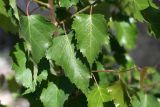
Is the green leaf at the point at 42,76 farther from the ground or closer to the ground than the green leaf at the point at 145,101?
farther from the ground

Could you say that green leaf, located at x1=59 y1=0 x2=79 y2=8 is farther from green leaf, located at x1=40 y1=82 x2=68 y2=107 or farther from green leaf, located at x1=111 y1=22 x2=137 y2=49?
green leaf, located at x1=111 y1=22 x2=137 y2=49

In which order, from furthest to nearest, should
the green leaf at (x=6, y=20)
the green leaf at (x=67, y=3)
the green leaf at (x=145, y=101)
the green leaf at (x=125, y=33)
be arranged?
the green leaf at (x=125, y=33), the green leaf at (x=145, y=101), the green leaf at (x=67, y=3), the green leaf at (x=6, y=20)

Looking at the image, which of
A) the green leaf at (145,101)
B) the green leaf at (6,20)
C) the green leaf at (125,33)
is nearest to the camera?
the green leaf at (6,20)

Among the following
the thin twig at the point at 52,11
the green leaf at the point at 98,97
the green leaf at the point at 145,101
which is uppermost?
the thin twig at the point at 52,11

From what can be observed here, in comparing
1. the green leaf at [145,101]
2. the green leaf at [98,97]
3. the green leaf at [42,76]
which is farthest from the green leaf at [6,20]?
the green leaf at [145,101]

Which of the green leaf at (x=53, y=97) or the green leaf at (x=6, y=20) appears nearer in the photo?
the green leaf at (x=6, y=20)

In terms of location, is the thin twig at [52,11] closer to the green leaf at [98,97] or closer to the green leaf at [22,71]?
the green leaf at [22,71]

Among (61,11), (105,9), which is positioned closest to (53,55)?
(61,11)

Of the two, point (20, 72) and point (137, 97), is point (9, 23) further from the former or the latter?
point (137, 97)
